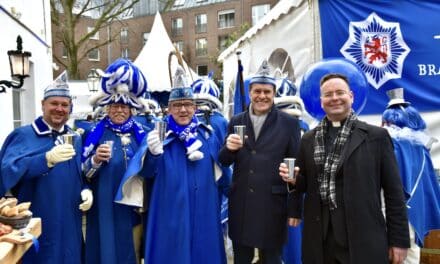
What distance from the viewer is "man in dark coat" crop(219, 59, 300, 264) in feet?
10.9

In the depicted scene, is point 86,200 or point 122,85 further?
point 122,85

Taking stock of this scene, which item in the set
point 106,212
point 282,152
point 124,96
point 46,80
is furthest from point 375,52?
point 46,80

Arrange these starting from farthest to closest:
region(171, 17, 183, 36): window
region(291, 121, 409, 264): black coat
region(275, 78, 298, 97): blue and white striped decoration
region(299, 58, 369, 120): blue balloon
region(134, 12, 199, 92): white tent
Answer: region(171, 17, 183, 36): window
region(134, 12, 199, 92): white tent
region(275, 78, 298, 97): blue and white striped decoration
region(299, 58, 369, 120): blue balloon
region(291, 121, 409, 264): black coat

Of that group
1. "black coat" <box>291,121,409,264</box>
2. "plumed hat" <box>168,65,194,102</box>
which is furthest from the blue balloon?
"black coat" <box>291,121,409,264</box>

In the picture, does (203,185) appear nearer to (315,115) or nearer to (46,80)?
(315,115)

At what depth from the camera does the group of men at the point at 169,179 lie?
122 inches

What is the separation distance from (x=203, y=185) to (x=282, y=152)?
2.31 feet

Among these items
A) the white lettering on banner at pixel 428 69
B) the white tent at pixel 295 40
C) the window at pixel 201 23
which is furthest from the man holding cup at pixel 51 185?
the window at pixel 201 23

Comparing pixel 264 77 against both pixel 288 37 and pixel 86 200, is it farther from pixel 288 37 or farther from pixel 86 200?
pixel 288 37

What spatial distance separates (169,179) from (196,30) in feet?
125

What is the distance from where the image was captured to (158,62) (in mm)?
11586

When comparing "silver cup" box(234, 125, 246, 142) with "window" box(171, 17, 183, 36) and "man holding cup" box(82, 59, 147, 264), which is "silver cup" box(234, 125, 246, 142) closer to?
"man holding cup" box(82, 59, 147, 264)

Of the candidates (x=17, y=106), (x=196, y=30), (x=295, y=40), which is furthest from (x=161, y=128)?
(x=196, y=30)

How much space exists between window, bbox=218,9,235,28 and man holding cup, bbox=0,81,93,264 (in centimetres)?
3568
